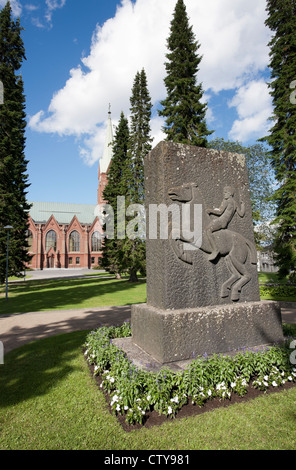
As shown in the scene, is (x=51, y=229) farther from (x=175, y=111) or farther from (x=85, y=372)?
(x=85, y=372)

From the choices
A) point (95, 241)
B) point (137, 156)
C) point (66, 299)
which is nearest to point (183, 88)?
point (137, 156)

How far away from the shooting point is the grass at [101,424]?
249cm

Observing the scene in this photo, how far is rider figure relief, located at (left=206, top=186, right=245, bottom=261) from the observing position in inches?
170

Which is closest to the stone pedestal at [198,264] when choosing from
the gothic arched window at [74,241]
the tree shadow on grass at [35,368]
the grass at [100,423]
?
the grass at [100,423]

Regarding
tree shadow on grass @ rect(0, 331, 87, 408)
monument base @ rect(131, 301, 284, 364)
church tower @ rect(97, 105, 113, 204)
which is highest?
church tower @ rect(97, 105, 113, 204)

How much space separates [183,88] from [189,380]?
20224mm

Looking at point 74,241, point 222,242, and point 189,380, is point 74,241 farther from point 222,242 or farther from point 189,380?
point 189,380

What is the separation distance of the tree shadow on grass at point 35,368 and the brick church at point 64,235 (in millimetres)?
51247

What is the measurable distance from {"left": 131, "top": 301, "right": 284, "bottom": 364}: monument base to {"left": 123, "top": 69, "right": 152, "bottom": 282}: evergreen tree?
19.0 m

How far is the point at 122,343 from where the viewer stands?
472 cm

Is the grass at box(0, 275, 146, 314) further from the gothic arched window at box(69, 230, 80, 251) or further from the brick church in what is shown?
the gothic arched window at box(69, 230, 80, 251)

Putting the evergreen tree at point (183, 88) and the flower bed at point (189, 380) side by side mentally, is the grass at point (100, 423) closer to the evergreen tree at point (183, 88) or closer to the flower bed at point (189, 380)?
the flower bed at point (189, 380)

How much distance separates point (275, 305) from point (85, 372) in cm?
350

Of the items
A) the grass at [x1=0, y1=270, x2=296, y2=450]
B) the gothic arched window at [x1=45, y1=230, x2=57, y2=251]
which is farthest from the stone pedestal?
the gothic arched window at [x1=45, y1=230, x2=57, y2=251]
